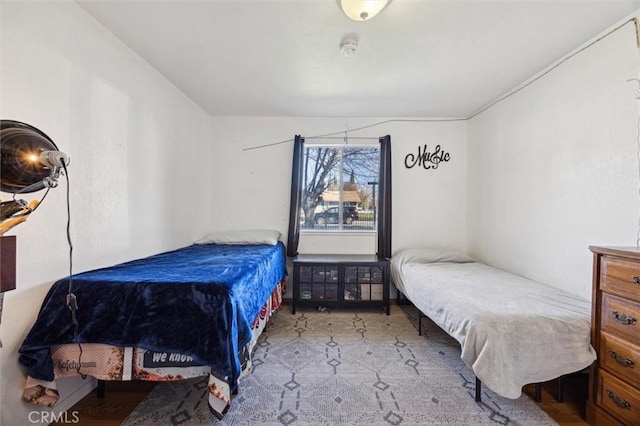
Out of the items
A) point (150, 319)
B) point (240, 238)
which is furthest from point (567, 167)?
point (240, 238)

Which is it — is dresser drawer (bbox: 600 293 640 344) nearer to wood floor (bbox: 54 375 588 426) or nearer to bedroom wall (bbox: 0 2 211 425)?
wood floor (bbox: 54 375 588 426)

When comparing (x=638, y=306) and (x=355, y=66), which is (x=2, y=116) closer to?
(x=355, y=66)

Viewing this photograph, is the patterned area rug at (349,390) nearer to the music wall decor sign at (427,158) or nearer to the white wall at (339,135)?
the white wall at (339,135)

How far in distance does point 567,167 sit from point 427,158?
1580 millimetres

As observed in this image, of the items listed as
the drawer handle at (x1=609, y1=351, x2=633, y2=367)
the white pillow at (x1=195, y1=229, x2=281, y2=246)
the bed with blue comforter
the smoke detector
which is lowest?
the drawer handle at (x1=609, y1=351, x2=633, y2=367)

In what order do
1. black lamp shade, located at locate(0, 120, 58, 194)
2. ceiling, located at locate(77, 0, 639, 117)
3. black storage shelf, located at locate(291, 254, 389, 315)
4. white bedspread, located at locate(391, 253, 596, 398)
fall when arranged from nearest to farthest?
1. black lamp shade, located at locate(0, 120, 58, 194)
2. white bedspread, located at locate(391, 253, 596, 398)
3. ceiling, located at locate(77, 0, 639, 117)
4. black storage shelf, located at locate(291, 254, 389, 315)

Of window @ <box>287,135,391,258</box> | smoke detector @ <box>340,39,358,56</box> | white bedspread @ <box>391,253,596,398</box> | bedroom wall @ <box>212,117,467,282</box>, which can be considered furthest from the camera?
window @ <box>287,135,391,258</box>

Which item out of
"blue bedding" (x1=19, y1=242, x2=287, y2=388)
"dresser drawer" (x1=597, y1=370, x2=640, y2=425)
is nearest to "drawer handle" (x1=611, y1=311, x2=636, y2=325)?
"dresser drawer" (x1=597, y1=370, x2=640, y2=425)

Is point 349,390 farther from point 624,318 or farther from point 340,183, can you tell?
point 340,183

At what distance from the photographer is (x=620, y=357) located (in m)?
1.30

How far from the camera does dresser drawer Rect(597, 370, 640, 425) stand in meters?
1.22

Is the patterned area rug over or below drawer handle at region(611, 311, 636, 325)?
below

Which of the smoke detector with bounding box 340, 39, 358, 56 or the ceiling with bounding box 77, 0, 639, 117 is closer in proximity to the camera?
the ceiling with bounding box 77, 0, 639, 117

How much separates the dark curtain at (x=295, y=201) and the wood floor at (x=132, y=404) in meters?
1.92
